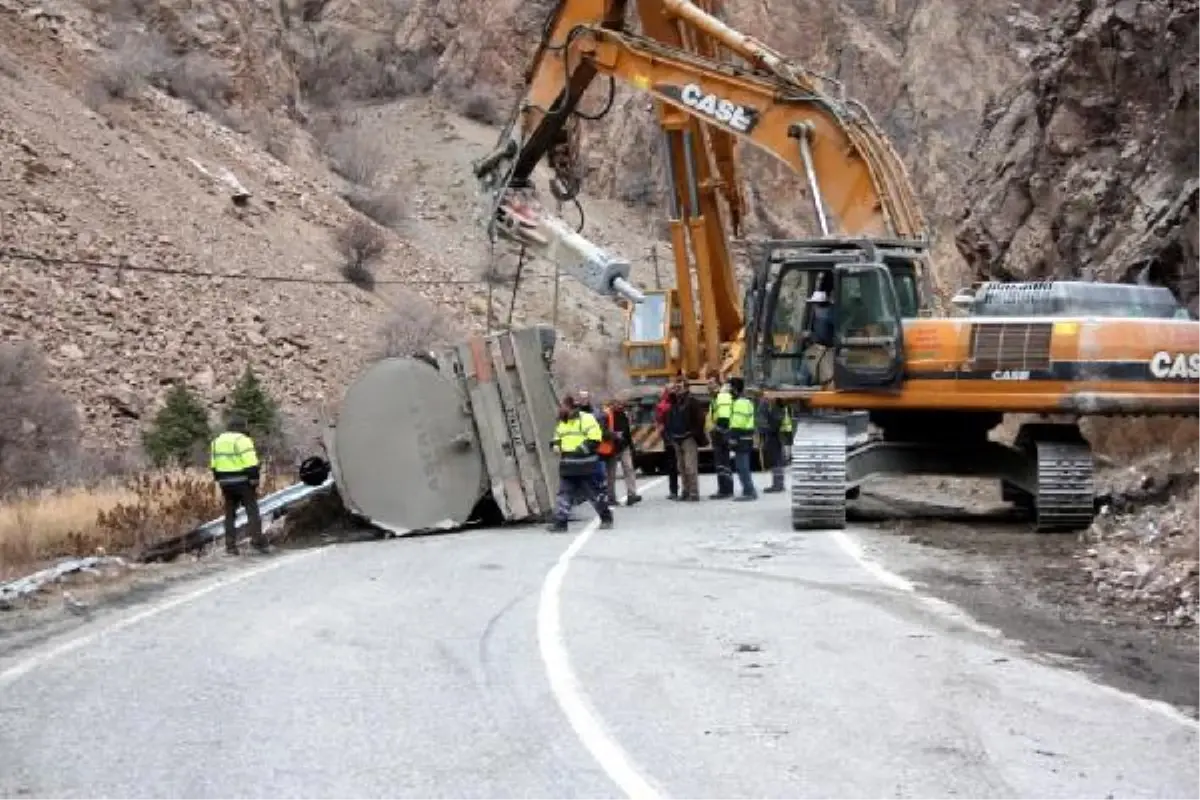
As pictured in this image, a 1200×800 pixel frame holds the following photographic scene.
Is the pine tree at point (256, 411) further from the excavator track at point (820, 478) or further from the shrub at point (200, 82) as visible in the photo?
the shrub at point (200, 82)

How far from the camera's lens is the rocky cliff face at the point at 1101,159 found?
21.6 metres

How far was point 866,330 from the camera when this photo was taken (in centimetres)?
1619

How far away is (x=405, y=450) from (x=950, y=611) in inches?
338

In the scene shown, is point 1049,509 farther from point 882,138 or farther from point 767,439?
point 767,439

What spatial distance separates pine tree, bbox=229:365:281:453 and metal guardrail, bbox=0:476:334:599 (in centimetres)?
740

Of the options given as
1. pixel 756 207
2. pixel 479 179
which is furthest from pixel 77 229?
pixel 756 207

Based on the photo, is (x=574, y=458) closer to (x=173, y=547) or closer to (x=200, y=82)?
(x=173, y=547)

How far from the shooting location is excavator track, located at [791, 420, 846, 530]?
15.6 meters

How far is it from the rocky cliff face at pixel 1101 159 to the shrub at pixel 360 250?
613 inches

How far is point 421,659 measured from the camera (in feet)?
30.1

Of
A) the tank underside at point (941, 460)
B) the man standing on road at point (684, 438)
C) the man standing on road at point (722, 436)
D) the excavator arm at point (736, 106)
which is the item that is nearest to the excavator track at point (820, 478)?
the tank underside at point (941, 460)

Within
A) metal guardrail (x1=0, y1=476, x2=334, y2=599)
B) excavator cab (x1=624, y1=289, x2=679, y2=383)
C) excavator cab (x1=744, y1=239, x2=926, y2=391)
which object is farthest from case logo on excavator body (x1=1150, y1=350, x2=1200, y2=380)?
excavator cab (x1=624, y1=289, x2=679, y2=383)

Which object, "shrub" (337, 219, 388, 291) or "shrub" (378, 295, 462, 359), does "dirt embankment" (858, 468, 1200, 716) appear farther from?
"shrub" (337, 219, 388, 291)

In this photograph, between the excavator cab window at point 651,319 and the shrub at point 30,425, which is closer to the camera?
the shrub at point 30,425
